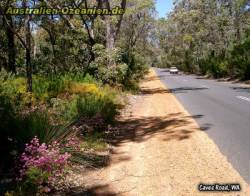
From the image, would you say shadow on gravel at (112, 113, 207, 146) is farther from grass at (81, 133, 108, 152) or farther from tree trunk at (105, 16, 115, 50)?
tree trunk at (105, 16, 115, 50)

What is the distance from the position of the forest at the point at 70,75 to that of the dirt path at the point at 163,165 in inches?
25.2

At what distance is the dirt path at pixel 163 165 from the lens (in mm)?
6371

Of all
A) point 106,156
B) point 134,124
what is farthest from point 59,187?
point 134,124

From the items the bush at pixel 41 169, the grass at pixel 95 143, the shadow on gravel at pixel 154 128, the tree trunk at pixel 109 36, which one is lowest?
the shadow on gravel at pixel 154 128

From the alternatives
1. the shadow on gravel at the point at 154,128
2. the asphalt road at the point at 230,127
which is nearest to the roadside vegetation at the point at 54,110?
the shadow on gravel at the point at 154,128

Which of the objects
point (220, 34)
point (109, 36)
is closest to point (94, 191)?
point (109, 36)

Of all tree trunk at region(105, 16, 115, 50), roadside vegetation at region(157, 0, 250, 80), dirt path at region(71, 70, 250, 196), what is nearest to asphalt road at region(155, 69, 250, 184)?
dirt path at region(71, 70, 250, 196)

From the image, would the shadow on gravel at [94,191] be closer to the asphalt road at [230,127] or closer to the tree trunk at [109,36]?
the asphalt road at [230,127]

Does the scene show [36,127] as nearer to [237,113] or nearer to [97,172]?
[97,172]

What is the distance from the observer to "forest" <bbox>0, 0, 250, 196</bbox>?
22.1 feet

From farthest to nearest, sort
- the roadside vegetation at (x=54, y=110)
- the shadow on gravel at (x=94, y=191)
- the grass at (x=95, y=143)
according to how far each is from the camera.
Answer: the grass at (x=95, y=143) < the shadow on gravel at (x=94, y=191) < the roadside vegetation at (x=54, y=110)

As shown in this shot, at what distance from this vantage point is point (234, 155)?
784cm

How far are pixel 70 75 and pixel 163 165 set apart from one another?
11855 millimetres

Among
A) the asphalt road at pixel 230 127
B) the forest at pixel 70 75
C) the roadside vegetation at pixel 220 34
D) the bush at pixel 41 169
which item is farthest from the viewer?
the roadside vegetation at pixel 220 34
